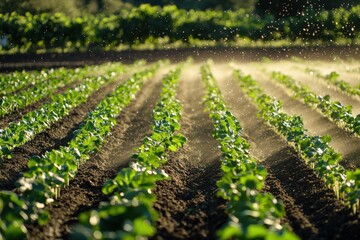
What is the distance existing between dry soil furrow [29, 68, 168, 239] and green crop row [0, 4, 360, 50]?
69.5 feet

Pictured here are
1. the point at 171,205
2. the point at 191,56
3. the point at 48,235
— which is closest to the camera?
the point at 48,235

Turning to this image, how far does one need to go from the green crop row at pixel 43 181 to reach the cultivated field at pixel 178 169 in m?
0.01

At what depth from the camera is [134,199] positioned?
6.05 m

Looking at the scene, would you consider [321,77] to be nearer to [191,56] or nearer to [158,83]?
[158,83]

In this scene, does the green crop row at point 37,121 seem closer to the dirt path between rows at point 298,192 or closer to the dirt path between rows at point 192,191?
the dirt path between rows at point 192,191

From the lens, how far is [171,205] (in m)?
7.51

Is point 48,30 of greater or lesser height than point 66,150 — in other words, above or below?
below

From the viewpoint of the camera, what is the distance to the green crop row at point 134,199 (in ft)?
14.4

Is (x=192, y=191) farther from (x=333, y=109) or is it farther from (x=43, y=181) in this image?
(x=333, y=109)

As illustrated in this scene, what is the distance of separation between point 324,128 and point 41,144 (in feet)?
19.0

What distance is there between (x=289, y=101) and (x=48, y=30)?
22.8 metres

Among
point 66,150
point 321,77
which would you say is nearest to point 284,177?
point 66,150

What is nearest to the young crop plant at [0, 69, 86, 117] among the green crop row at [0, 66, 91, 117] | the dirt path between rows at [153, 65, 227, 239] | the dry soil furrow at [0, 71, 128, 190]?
the green crop row at [0, 66, 91, 117]

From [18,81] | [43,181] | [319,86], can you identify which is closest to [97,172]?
[43,181]
